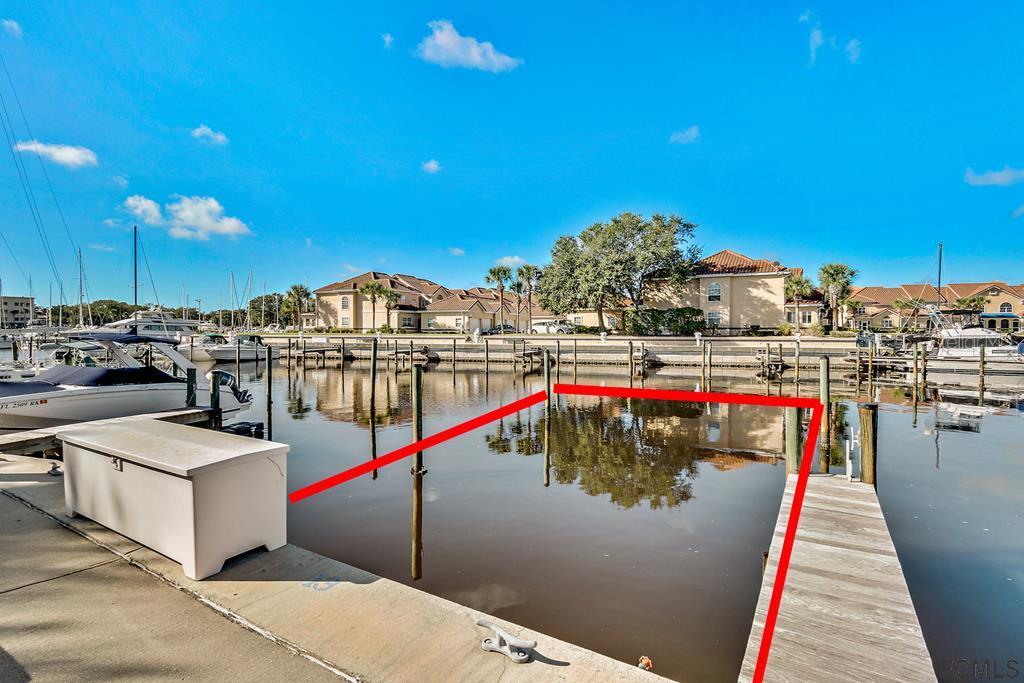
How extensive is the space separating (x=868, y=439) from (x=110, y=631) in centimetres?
917

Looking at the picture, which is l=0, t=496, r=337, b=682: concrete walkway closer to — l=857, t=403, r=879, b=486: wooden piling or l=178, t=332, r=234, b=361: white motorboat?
l=857, t=403, r=879, b=486: wooden piling

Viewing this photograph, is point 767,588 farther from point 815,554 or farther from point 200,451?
point 200,451

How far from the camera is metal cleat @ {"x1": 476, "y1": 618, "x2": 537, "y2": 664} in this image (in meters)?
3.08

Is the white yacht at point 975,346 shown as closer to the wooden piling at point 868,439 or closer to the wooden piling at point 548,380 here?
the wooden piling at point 548,380

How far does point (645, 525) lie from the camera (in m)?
8.50

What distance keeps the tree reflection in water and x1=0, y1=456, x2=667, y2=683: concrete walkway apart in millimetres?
6624

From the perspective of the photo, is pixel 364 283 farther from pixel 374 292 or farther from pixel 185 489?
pixel 185 489

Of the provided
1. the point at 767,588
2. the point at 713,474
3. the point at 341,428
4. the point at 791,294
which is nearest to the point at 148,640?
the point at 767,588

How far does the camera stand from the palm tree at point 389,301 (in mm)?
62056

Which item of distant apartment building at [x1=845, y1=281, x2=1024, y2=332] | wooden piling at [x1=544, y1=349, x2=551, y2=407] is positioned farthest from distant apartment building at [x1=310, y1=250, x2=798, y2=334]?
wooden piling at [x1=544, y1=349, x2=551, y2=407]

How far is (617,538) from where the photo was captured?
313 inches

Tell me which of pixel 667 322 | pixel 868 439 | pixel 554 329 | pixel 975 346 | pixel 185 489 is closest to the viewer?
pixel 185 489

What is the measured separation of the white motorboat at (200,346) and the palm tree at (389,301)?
1811 cm

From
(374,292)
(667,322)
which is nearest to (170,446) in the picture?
(667,322)
